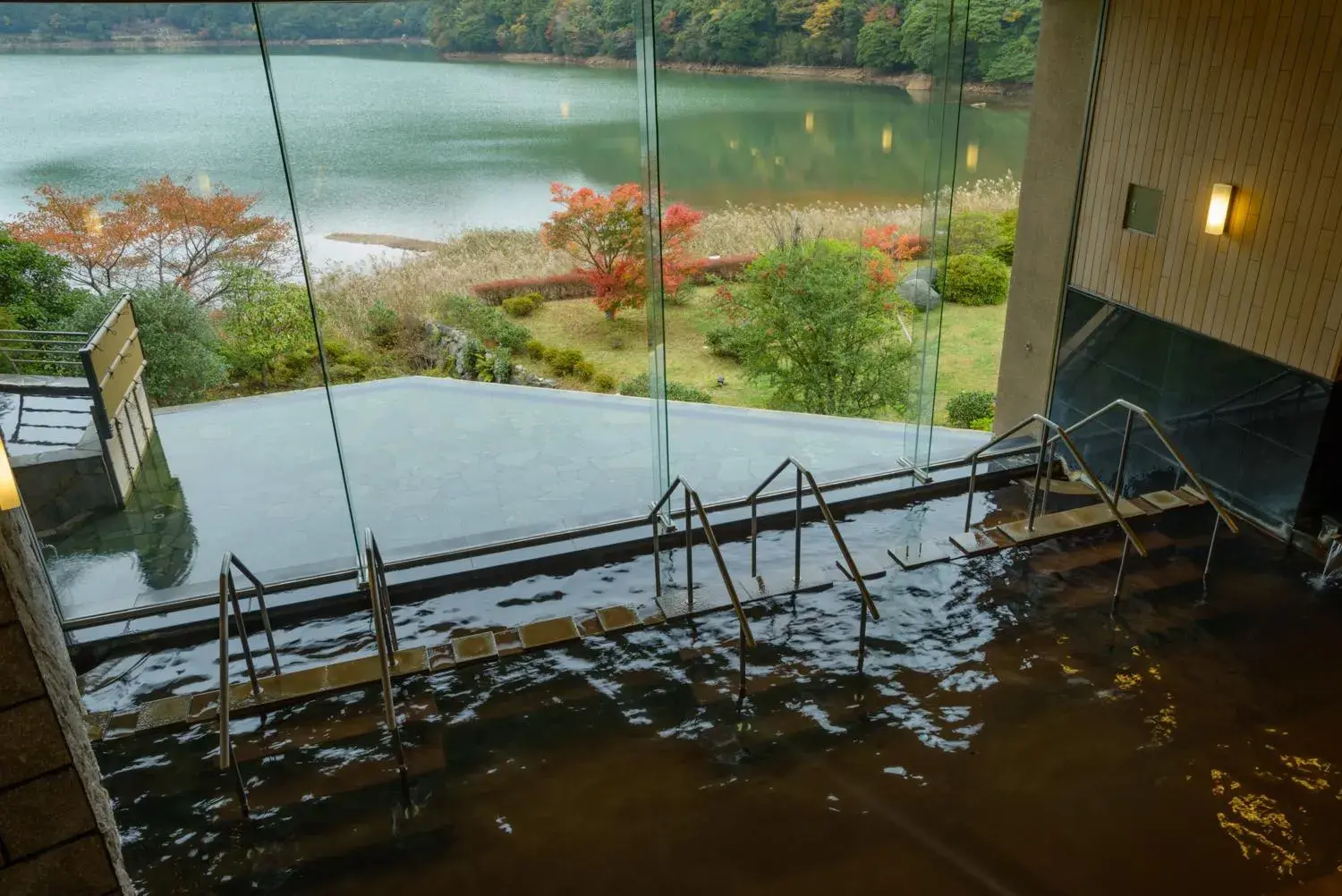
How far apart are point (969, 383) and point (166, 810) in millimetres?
5492

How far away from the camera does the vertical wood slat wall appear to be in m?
4.79

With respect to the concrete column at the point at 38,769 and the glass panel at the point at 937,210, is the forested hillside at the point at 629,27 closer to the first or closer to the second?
the glass panel at the point at 937,210

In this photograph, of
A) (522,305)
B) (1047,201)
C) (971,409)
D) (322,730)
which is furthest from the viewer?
(971,409)

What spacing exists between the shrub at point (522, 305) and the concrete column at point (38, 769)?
3.02 meters

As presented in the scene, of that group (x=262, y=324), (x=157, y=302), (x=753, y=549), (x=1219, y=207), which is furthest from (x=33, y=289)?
(x=1219, y=207)

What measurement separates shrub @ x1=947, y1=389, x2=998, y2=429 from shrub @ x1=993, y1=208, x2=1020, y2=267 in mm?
955

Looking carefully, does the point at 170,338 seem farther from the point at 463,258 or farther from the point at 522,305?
the point at 522,305

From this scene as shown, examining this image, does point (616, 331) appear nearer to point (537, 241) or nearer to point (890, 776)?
point (537, 241)

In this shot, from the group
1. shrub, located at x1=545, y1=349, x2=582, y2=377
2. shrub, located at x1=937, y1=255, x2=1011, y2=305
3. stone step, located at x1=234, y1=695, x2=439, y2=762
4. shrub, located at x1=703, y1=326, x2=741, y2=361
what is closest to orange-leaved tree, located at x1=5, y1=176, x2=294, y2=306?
shrub, located at x1=545, y1=349, x2=582, y2=377

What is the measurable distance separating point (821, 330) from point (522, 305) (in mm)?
2029

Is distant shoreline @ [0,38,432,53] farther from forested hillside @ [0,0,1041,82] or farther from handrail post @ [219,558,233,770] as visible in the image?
handrail post @ [219,558,233,770]

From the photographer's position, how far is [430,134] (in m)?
4.95

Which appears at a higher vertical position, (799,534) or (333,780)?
(799,534)

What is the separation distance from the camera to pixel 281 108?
14.8 feet
